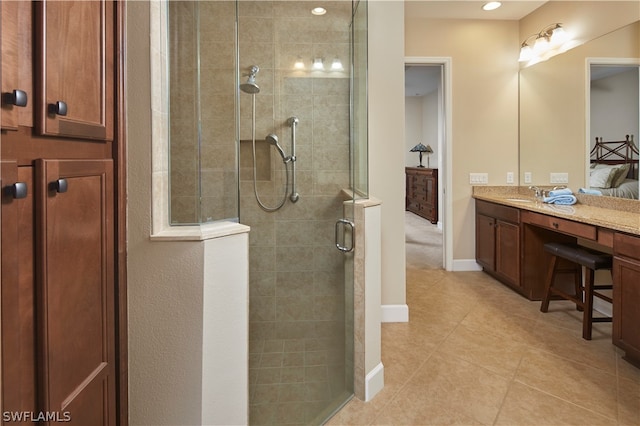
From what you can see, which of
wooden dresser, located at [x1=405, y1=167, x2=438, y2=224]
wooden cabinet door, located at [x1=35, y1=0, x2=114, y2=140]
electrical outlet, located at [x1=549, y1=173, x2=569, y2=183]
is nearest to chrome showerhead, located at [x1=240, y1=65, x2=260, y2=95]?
wooden cabinet door, located at [x1=35, y1=0, x2=114, y2=140]

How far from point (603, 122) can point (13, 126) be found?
3.82 metres

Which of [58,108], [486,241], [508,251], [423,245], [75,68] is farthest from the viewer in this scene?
[423,245]

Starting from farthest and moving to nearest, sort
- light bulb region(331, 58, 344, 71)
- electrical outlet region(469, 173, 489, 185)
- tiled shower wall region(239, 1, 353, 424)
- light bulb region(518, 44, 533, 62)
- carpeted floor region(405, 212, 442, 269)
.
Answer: carpeted floor region(405, 212, 442, 269)
electrical outlet region(469, 173, 489, 185)
light bulb region(518, 44, 533, 62)
light bulb region(331, 58, 344, 71)
tiled shower wall region(239, 1, 353, 424)

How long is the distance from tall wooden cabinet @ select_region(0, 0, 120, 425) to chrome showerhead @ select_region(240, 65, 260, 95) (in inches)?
59.4

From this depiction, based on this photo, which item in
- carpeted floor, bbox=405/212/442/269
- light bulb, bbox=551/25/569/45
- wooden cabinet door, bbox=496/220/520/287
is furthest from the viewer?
carpeted floor, bbox=405/212/442/269

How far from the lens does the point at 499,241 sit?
4004 millimetres

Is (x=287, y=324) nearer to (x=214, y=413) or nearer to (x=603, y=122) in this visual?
(x=214, y=413)

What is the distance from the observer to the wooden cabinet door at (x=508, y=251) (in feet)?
12.1

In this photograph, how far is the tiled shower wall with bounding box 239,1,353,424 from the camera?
2203 millimetres

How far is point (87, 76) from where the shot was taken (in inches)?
41.9

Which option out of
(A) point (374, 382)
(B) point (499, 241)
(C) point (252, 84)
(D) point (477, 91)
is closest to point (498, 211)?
(B) point (499, 241)

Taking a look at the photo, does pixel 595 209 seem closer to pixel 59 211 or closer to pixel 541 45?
pixel 541 45

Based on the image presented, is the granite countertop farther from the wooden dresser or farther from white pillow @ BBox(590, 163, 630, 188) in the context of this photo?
the wooden dresser

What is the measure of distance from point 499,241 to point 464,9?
2.50m
